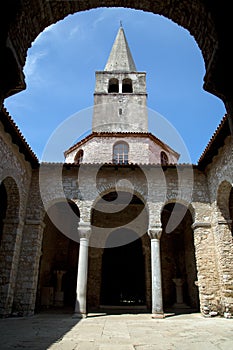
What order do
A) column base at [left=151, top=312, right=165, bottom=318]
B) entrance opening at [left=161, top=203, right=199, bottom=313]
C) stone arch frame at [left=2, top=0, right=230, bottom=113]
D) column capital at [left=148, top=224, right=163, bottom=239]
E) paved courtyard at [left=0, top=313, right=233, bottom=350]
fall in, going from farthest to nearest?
entrance opening at [left=161, top=203, right=199, bottom=313] < column capital at [left=148, top=224, right=163, bottom=239] < column base at [left=151, top=312, right=165, bottom=318] < paved courtyard at [left=0, top=313, right=233, bottom=350] < stone arch frame at [left=2, top=0, right=230, bottom=113]

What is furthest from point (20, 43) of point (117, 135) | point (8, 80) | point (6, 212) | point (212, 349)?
point (117, 135)

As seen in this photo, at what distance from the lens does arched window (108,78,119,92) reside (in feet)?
69.6

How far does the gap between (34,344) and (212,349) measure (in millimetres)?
3124

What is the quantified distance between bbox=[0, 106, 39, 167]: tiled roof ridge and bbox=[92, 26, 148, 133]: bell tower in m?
7.91

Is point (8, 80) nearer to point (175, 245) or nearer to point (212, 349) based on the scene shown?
point (212, 349)

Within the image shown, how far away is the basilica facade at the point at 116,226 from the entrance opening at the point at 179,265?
51mm

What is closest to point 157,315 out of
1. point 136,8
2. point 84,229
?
point 84,229

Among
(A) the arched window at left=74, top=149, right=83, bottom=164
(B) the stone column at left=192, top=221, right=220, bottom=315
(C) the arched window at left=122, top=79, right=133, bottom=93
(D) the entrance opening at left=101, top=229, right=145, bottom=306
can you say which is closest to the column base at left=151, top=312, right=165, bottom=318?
(B) the stone column at left=192, top=221, right=220, bottom=315

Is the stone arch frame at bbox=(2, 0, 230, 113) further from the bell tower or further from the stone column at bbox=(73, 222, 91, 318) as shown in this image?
the bell tower

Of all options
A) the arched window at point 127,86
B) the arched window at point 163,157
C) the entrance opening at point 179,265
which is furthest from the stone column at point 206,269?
the arched window at point 127,86

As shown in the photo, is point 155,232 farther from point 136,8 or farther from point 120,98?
point 120,98

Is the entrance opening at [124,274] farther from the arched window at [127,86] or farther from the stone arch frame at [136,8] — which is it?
the stone arch frame at [136,8]

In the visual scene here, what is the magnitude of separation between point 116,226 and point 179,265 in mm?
3947

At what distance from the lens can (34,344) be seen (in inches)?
189
